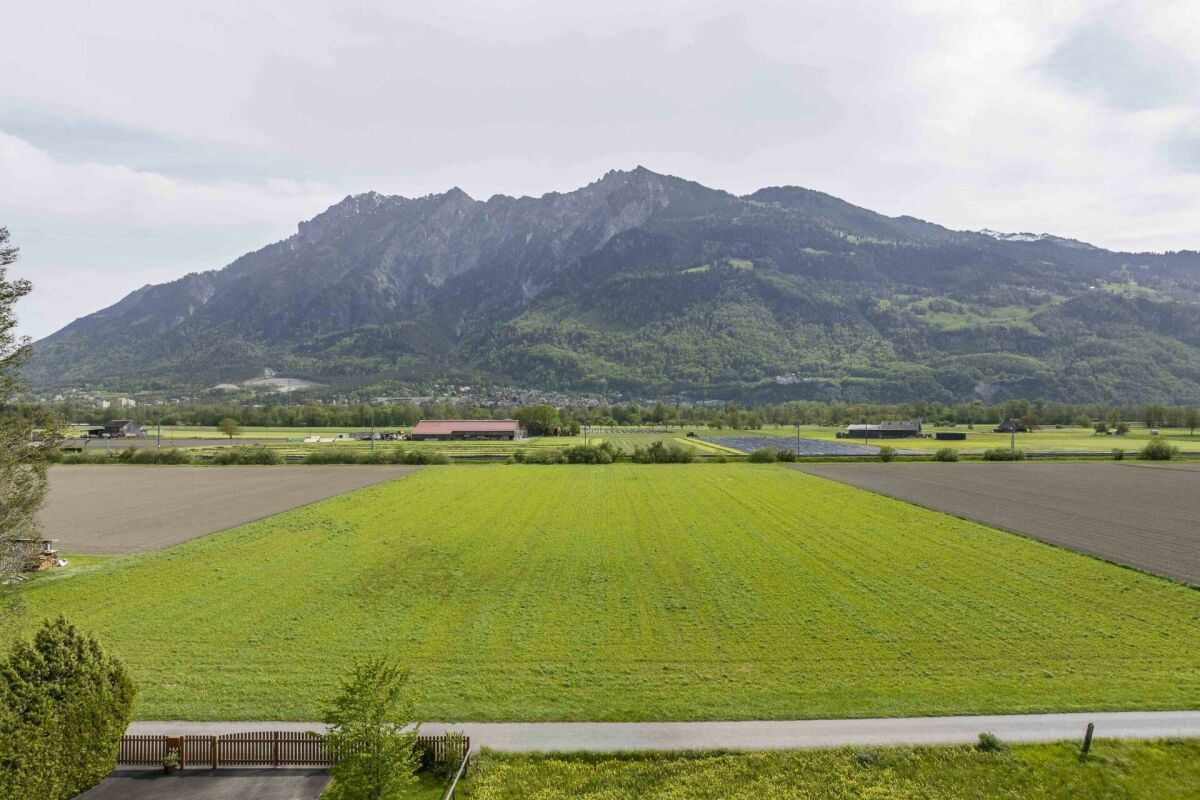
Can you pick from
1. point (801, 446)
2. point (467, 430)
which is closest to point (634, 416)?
point (467, 430)

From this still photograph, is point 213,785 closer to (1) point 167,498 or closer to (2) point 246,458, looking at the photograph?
(1) point 167,498

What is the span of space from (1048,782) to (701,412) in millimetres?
184631

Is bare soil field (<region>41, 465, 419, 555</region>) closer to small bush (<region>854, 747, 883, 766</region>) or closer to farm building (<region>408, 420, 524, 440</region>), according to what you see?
small bush (<region>854, 747, 883, 766</region>)

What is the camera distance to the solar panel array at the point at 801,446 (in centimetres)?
10020

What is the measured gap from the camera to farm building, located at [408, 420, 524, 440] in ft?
446

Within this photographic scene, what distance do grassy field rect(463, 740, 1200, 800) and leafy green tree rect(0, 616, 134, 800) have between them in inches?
336

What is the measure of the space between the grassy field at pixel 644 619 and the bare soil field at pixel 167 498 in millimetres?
5127

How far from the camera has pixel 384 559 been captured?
3481 cm

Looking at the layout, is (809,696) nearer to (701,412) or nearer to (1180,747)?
(1180,747)

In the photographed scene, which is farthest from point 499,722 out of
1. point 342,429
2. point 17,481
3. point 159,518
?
point 342,429

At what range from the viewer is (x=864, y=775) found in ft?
48.3

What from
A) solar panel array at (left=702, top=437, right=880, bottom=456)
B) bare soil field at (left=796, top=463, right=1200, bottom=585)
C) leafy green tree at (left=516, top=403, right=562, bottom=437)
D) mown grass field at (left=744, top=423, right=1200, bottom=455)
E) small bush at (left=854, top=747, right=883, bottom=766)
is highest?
leafy green tree at (left=516, top=403, right=562, bottom=437)

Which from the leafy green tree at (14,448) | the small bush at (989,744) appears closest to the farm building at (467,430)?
the leafy green tree at (14,448)

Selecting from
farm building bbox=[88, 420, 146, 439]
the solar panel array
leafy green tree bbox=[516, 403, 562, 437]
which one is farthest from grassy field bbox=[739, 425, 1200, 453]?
farm building bbox=[88, 420, 146, 439]
